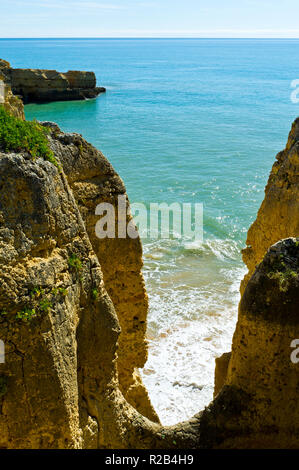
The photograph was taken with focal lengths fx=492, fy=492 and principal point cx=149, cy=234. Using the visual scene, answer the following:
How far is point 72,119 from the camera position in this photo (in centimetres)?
6034

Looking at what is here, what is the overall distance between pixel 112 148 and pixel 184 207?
15097 mm

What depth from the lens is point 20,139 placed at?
606cm

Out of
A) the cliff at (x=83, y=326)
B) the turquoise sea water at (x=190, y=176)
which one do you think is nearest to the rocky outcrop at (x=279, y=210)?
the cliff at (x=83, y=326)

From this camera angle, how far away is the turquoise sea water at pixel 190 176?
17125 millimetres

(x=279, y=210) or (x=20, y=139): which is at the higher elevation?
(x=20, y=139)

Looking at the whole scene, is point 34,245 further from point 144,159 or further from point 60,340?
point 144,159

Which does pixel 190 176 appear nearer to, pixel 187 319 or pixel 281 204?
pixel 187 319

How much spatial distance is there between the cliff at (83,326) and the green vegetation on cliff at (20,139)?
22mm

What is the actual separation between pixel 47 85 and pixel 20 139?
63.6 metres

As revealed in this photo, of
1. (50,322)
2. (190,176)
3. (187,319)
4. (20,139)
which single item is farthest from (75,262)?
(190,176)

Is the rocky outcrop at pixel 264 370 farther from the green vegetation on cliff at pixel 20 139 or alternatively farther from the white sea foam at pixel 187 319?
the white sea foam at pixel 187 319

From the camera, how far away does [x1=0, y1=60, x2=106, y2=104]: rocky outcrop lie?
62938 mm

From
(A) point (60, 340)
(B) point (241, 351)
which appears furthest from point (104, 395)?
(B) point (241, 351)

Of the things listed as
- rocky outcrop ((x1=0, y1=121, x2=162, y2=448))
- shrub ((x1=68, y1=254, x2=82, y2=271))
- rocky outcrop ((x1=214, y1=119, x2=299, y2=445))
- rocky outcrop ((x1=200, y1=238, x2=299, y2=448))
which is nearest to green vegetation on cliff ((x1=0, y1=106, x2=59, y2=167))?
rocky outcrop ((x1=0, y1=121, x2=162, y2=448))
